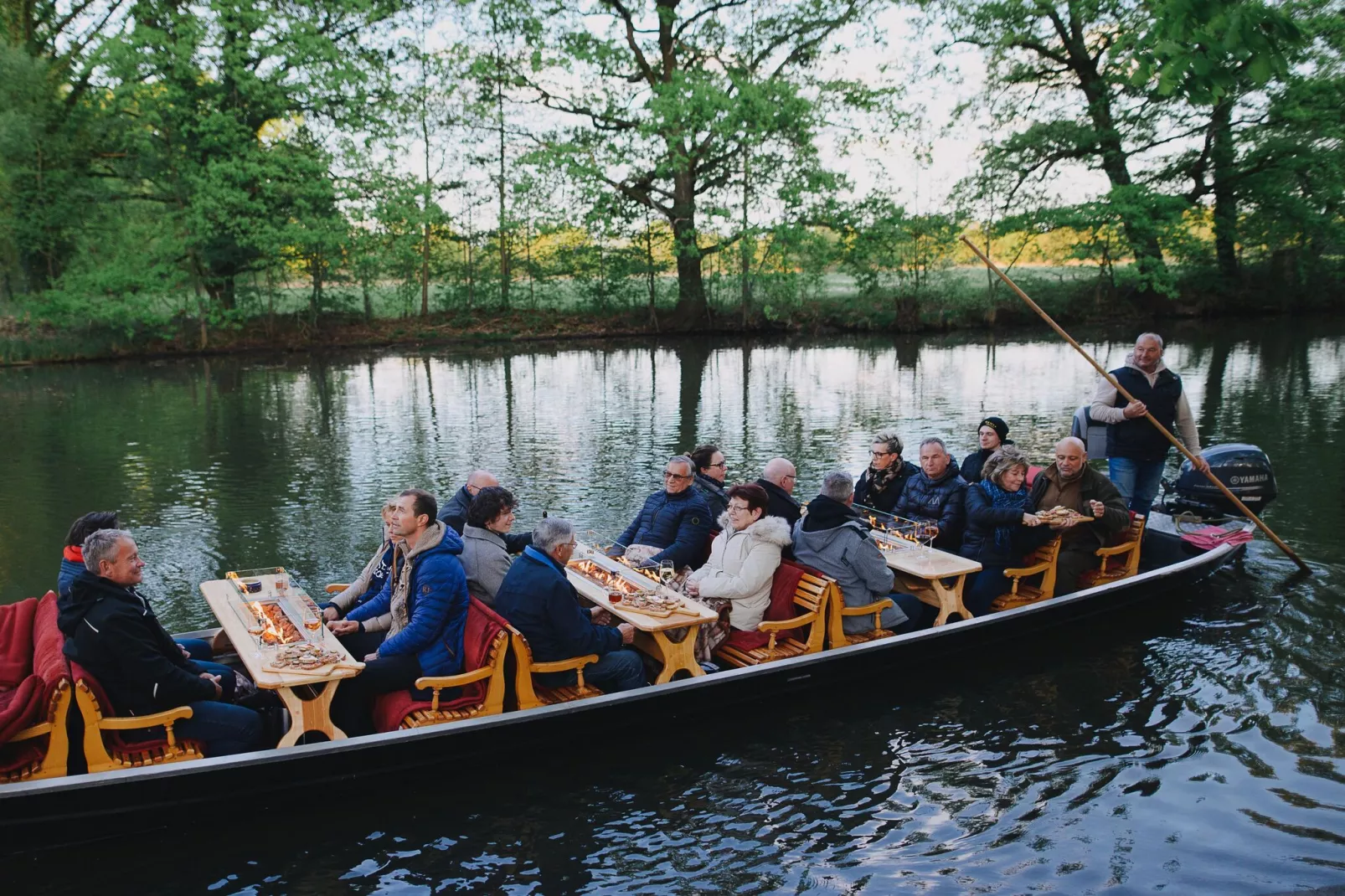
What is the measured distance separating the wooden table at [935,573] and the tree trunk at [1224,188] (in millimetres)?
27859

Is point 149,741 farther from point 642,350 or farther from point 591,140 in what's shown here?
point 591,140

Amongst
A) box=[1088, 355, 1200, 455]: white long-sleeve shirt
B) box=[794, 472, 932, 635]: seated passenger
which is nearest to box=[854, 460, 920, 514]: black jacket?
box=[794, 472, 932, 635]: seated passenger

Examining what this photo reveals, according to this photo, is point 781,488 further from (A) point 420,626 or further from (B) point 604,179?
(B) point 604,179

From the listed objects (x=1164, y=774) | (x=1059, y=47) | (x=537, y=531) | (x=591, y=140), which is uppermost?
(x=1059, y=47)

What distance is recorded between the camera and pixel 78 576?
4.67 m

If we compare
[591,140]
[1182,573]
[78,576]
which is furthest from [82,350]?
[1182,573]

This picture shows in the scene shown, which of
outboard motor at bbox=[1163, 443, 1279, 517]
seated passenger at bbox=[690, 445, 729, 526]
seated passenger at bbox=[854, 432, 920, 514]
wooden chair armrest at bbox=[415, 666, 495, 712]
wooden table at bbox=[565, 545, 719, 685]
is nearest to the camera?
wooden chair armrest at bbox=[415, 666, 495, 712]

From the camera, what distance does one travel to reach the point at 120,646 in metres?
4.66

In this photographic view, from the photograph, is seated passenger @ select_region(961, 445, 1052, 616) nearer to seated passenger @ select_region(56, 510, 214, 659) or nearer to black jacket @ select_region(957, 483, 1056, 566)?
black jacket @ select_region(957, 483, 1056, 566)

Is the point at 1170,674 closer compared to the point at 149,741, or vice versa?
the point at 149,741

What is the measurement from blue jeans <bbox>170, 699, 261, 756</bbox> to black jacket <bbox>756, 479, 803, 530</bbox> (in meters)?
3.67

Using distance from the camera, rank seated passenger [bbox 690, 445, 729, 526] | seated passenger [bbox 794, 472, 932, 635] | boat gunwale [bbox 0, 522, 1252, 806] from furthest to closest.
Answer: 1. seated passenger [bbox 690, 445, 729, 526]
2. seated passenger [bbox 794, 472, 932, 635]
3. boat gunwale [bbox 0, 522, 1252, 806]

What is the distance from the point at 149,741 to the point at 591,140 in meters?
30.5

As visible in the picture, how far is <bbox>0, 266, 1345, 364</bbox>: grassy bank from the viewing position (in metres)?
32.5
